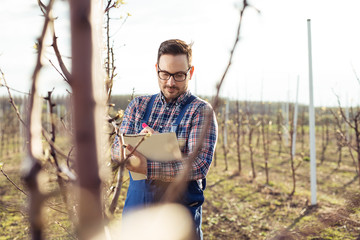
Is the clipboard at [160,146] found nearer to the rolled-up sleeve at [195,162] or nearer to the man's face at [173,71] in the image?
the rolled-up sleeve at [195,162]

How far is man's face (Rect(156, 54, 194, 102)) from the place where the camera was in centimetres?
168

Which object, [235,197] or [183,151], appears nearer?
[183,151]

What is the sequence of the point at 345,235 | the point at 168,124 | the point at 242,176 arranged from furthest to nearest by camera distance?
the point at 242,176 < the point at 345,235 < the point at 168,124

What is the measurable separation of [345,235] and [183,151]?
4177 millimetres

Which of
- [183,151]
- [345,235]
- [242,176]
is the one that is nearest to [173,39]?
[183,151]

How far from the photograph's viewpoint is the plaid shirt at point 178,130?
1517 millimetres

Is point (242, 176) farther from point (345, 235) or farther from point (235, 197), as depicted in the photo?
point (345, 235)

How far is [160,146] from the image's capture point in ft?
4.99

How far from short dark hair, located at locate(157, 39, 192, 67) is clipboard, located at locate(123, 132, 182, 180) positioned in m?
Answer: 0.46

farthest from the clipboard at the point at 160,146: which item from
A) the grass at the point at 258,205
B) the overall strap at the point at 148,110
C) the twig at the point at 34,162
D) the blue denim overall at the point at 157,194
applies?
the grass at the point at 258,205

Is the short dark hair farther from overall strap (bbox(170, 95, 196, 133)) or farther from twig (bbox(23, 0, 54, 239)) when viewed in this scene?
twig (bbox(23, 0, 54, 239))

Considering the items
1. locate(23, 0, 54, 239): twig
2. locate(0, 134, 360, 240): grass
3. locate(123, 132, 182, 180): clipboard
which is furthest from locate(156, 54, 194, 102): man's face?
locate(0, 134, 360, 240): grass

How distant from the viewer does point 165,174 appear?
1510 mm

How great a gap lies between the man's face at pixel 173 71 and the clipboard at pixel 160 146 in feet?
1.23
